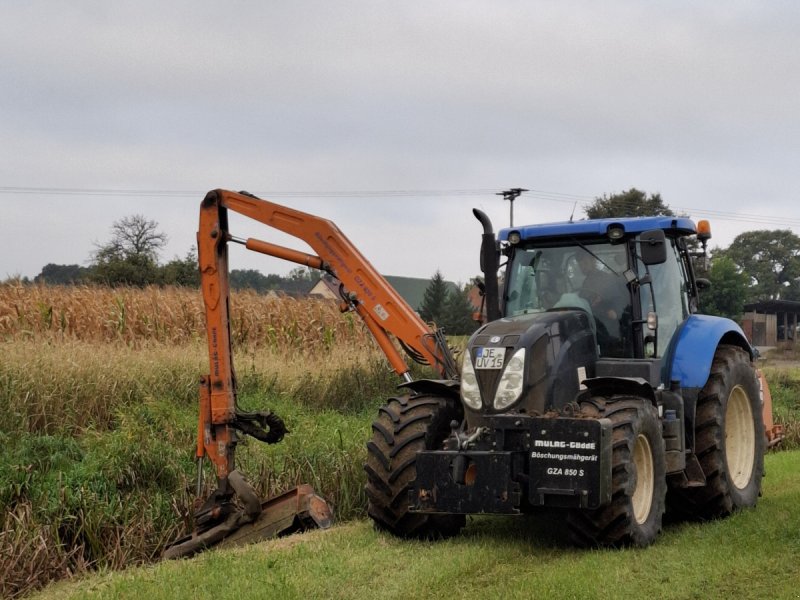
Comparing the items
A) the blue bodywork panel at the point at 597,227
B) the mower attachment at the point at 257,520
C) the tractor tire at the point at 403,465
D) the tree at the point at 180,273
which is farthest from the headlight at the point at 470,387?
the tree at the point at 180,273

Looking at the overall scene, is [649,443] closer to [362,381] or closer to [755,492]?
[755,492]

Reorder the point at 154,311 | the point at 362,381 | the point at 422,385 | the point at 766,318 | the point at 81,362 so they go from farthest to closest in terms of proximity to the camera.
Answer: the point at 766,318, the point at 154,311, the point at 362,381, the point at 81,362, the point at 422,385

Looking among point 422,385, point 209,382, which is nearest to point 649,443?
point 422,385

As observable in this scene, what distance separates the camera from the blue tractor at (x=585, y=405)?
6.97 meters

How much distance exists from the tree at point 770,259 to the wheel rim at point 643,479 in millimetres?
83161

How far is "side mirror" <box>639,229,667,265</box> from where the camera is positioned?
8.02 metres

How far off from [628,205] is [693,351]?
40.3 metres

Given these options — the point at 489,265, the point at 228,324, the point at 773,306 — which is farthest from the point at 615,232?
the point at 773,306

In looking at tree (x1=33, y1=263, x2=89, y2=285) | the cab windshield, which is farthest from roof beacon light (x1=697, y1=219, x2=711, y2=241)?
tree (x1=33, y1=263, x2=89, y2=285)

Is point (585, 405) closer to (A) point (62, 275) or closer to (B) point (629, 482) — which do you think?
(B) point (629, 482)

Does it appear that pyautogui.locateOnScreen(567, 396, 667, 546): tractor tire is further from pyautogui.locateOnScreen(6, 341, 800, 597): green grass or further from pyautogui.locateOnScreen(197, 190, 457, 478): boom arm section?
pyautogui.locateOnScreen(197, 190, 457, 478): boom arm section

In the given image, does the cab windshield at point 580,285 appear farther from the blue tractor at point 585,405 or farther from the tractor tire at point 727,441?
the tractor tire at point 727,441

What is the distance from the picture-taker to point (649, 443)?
293 inches

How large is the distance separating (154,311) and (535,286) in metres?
10.8
